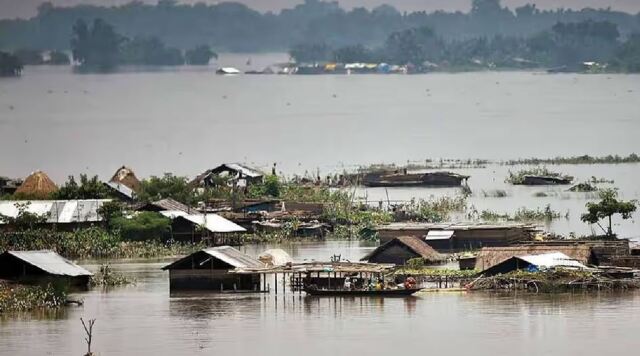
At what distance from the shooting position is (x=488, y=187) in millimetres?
37875

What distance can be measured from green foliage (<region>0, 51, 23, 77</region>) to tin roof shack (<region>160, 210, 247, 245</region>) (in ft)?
259

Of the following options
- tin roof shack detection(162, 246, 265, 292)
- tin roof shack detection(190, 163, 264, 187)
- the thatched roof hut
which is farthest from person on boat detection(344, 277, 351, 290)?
tin roof shack detection(190, 163, 264, 187)

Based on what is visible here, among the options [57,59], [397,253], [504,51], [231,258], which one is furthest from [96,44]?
[231,258]

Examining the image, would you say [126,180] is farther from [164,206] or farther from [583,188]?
[583,188]

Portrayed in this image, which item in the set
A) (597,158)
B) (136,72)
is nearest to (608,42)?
(136,72)

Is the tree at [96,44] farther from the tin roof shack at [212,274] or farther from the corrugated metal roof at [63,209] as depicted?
the tin roof shack at [212,274]

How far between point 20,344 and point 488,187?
19.5 metres

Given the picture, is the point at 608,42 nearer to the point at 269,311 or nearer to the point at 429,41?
the point at 429,41

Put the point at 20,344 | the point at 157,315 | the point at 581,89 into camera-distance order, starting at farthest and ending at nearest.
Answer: the point at 581,89 → the point at 157,315 → the point at 20,344

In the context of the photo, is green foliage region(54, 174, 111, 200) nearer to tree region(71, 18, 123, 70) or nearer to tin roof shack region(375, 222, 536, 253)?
tin roof shack region(375, 222, 536, 253)

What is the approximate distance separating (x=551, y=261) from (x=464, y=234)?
4339 millimetres

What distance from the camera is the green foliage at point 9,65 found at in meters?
105

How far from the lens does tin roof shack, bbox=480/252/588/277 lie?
22.6 meters

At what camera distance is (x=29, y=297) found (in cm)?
2195
